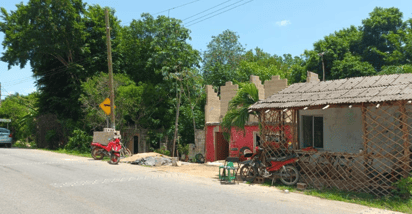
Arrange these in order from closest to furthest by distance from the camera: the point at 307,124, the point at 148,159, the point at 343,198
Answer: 1. the point at 343,198
2. the point at 307,124
3. the point at 148,159

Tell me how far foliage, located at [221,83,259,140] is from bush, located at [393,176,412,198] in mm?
5660

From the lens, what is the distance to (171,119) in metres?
28.0

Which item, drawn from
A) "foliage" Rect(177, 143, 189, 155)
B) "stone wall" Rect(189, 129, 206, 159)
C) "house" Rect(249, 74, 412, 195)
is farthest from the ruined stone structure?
"house" Rect(249, 74, 412, 195)

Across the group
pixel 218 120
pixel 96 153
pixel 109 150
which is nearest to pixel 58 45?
pixel 96 153

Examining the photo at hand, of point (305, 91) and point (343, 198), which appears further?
point (305, 91)

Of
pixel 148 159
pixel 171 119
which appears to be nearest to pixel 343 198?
pixel 148 159

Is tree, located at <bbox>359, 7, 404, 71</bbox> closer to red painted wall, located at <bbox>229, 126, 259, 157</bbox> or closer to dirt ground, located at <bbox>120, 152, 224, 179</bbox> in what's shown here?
red painted wall, located at <bbox>229, 126, 259, 157</bbox>

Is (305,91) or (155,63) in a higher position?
(155,63)

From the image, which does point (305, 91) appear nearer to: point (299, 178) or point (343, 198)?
point (299, 178)

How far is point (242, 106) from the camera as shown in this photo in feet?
43.6

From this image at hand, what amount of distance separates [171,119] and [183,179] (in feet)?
53.2

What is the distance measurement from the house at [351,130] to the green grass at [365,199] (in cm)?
33

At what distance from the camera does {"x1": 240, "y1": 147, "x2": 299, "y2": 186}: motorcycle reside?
36.0 feet

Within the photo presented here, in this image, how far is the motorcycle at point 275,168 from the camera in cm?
1099
